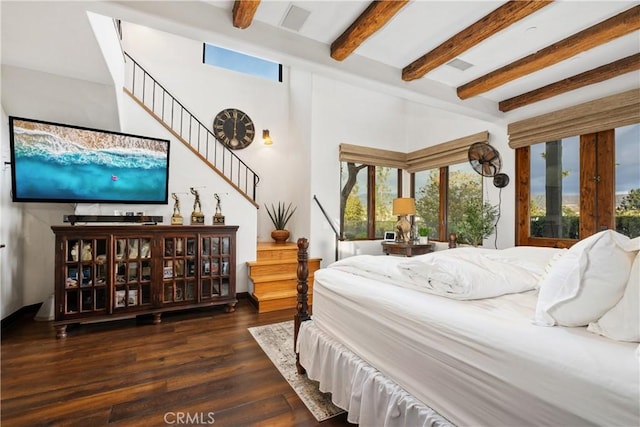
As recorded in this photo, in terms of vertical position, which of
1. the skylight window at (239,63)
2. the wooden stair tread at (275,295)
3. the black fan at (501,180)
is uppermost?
the skylight window at (239,63)

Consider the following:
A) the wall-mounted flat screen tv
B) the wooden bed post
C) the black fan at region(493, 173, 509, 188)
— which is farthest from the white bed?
the wall-mounted flat screen tv

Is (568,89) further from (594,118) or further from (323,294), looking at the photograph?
(323,294)

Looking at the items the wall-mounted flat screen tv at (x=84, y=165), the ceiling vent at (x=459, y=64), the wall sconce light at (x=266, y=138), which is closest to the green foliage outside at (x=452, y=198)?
the ceiling vent at (x=459, y=64)

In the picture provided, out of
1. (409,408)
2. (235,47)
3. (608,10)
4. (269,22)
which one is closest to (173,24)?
(235,47)

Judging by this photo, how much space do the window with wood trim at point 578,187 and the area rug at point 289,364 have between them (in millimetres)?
3004

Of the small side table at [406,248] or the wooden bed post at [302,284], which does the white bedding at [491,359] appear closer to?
the wooden bed post at [302,284]

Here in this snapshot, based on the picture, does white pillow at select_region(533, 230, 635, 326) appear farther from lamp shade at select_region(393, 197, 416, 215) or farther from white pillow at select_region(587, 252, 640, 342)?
lamp shade at select_region(393, 197, 416, 215)

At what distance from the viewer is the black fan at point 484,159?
3781 millimetres

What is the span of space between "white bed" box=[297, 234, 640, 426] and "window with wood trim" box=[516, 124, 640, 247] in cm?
177

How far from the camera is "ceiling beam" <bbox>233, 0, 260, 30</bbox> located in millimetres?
1942

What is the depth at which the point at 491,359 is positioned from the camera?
97 cm

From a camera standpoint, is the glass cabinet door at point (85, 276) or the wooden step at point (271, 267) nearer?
→ the glass cabinet door at point (85, 276)

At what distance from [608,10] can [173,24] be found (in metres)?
3.09

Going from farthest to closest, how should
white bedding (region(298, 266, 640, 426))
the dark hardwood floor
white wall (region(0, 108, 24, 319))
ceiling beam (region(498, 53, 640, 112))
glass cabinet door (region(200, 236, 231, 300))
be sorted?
1. glass cabinet door (region(200, 236, 231, 300))
2. white wall (region(0, 108, 24, 319))
3. ceiling beam (region(498, 53, 640, 112))
4. the dark hardwood floor
5. white bedding (region(298, 266, 640, 426))
